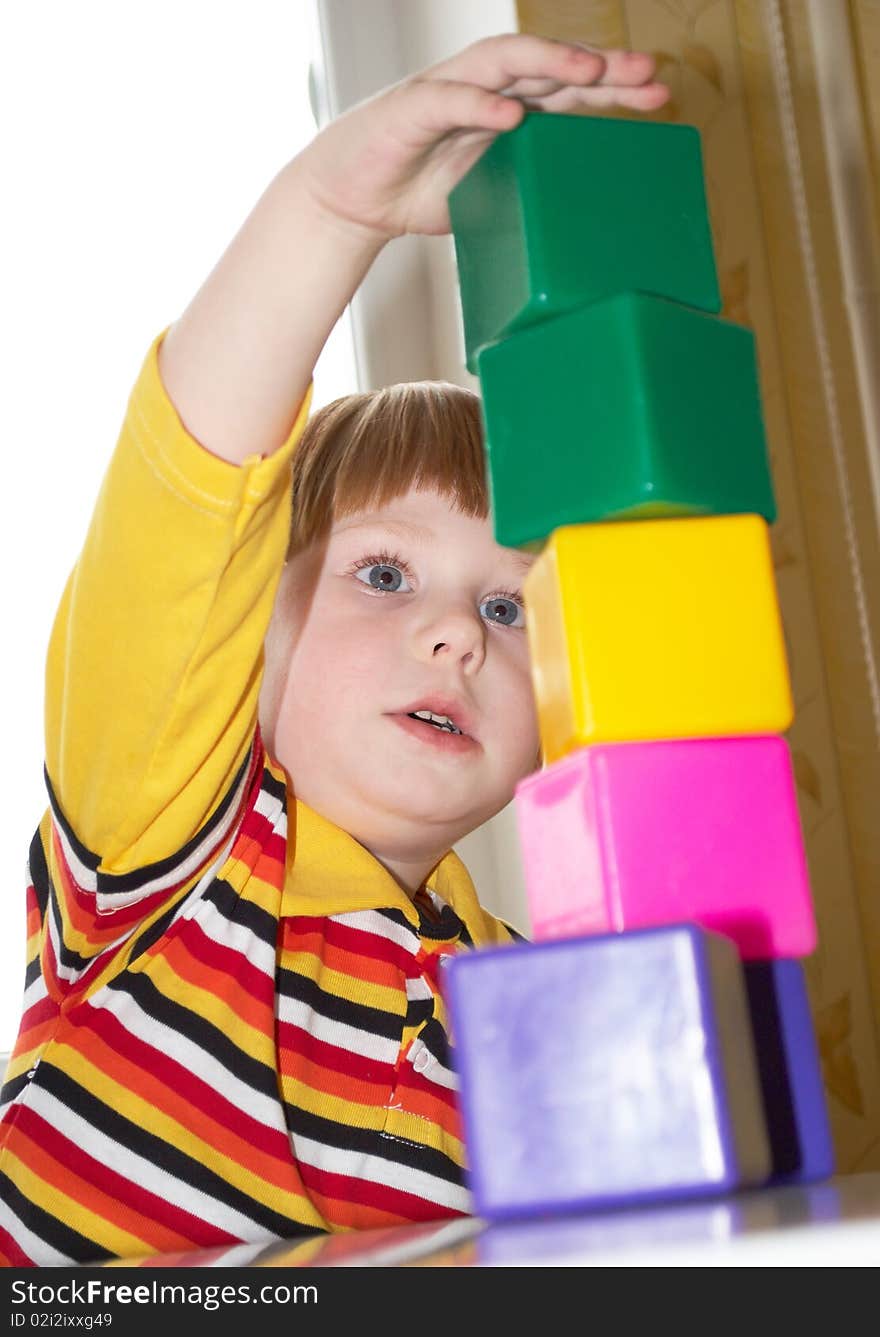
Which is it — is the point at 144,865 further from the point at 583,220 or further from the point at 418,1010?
the point at 583,220

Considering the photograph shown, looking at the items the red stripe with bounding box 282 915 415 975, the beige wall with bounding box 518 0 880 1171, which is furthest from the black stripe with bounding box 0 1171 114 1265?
the beige wall with bounding box 518 0 880 1171

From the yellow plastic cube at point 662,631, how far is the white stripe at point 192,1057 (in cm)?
33

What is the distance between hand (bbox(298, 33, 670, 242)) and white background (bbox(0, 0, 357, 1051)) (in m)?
0.79

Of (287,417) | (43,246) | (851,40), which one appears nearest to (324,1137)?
(287,417)

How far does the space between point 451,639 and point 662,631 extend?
338mm

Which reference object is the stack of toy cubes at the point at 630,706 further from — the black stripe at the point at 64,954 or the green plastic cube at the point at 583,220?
the black stripe at the point at 64,954

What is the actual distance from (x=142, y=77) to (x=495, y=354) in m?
1.08

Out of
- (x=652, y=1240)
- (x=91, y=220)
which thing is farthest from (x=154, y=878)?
(x=91, y=220)

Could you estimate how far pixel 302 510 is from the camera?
95 cm

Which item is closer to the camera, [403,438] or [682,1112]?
[682,1112]

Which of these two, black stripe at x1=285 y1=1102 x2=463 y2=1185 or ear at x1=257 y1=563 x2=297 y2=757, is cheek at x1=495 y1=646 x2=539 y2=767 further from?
black stripe at x1=285 y1=1102 x2=463 y2=1185

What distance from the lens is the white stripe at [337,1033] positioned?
808 millimetres
